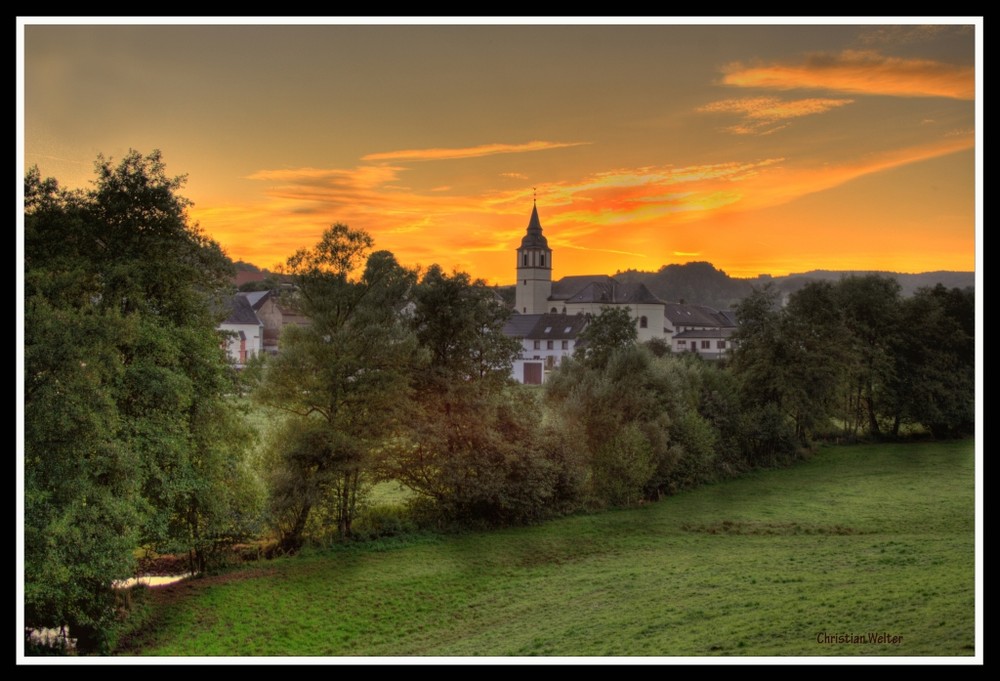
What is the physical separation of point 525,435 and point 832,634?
10.8 meters

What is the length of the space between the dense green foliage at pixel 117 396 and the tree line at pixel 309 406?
0.04m

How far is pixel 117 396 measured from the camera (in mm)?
12602

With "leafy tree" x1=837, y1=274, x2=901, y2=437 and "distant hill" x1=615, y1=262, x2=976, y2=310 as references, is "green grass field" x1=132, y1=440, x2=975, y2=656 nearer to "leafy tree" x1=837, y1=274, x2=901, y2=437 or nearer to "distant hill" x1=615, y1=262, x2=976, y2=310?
"distant hill" x1=615, y1=262, x2=976, y2=310

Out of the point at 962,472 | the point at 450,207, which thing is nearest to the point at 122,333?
the point at 450,207

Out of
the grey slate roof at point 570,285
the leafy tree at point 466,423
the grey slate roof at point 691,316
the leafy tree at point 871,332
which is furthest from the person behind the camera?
the grey slate roof at point 570,285

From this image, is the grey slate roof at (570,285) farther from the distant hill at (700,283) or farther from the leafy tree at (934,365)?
the leafy tree at (934,365)

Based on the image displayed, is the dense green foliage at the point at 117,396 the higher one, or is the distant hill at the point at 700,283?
the distant hill at the point at 700,283

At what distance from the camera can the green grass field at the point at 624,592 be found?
35.9 feet

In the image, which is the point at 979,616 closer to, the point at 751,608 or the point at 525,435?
the point at 751,608

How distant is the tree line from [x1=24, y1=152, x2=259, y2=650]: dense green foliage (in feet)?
0.13

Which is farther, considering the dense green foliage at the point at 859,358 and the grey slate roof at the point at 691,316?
the grey slate roof at the point at 691,316

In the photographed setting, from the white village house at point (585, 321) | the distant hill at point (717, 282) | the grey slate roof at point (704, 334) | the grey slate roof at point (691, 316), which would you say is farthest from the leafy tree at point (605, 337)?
the grey slate roof at point (704, 334)

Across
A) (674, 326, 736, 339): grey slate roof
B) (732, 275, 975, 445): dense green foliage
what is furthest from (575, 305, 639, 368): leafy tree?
(674, 326, 736, 339): grey slate roof

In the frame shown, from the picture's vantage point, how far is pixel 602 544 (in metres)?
→ 18.6
